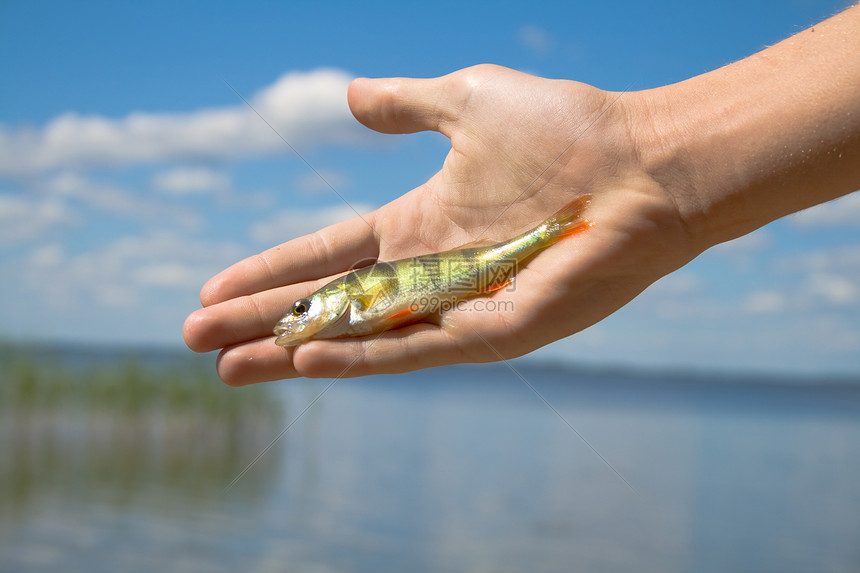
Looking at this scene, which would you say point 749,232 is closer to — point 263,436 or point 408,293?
point 408,293

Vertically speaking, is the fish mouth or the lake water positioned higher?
the fish mouth

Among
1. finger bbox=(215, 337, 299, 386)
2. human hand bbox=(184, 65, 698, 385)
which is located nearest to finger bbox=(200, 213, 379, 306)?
human hand bbox=(184, 65, 698, 385)

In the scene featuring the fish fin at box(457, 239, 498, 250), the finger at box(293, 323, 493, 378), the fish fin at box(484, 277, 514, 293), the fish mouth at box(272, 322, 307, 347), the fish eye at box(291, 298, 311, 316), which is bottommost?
the finger at box(293, 323, 493, 378)

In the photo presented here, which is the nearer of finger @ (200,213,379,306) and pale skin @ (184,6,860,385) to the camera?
pale skin @ (184,6,860,385)

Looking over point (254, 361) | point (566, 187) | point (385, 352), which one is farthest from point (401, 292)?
point (566, 187)

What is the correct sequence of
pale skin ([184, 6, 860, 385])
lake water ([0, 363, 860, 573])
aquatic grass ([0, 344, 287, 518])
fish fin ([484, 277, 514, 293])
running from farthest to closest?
aquatic grass ([0, 344, 287, 518])
lake water ([0, 363, 860, 573])
fish fin ([484, 277, 514, 293])
pale skin ([184, 6, 860, 385])

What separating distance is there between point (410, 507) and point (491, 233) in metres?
12.1

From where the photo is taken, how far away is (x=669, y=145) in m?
3.86

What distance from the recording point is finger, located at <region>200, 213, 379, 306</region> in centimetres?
463

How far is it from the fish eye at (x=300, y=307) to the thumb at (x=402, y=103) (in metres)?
1.60

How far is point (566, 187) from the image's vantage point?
4332 mm

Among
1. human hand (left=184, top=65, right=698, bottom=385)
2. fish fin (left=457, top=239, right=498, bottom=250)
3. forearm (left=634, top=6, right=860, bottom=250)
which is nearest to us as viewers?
forearm (left=634, top=6, right=860, bottom=250)

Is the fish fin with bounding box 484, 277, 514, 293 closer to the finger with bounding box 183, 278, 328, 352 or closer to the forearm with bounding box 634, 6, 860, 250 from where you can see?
the forearm with bounding box 634, 6, 860, 250

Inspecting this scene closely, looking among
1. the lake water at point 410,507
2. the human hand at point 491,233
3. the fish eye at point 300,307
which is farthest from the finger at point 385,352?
the lake water at point 410,507
